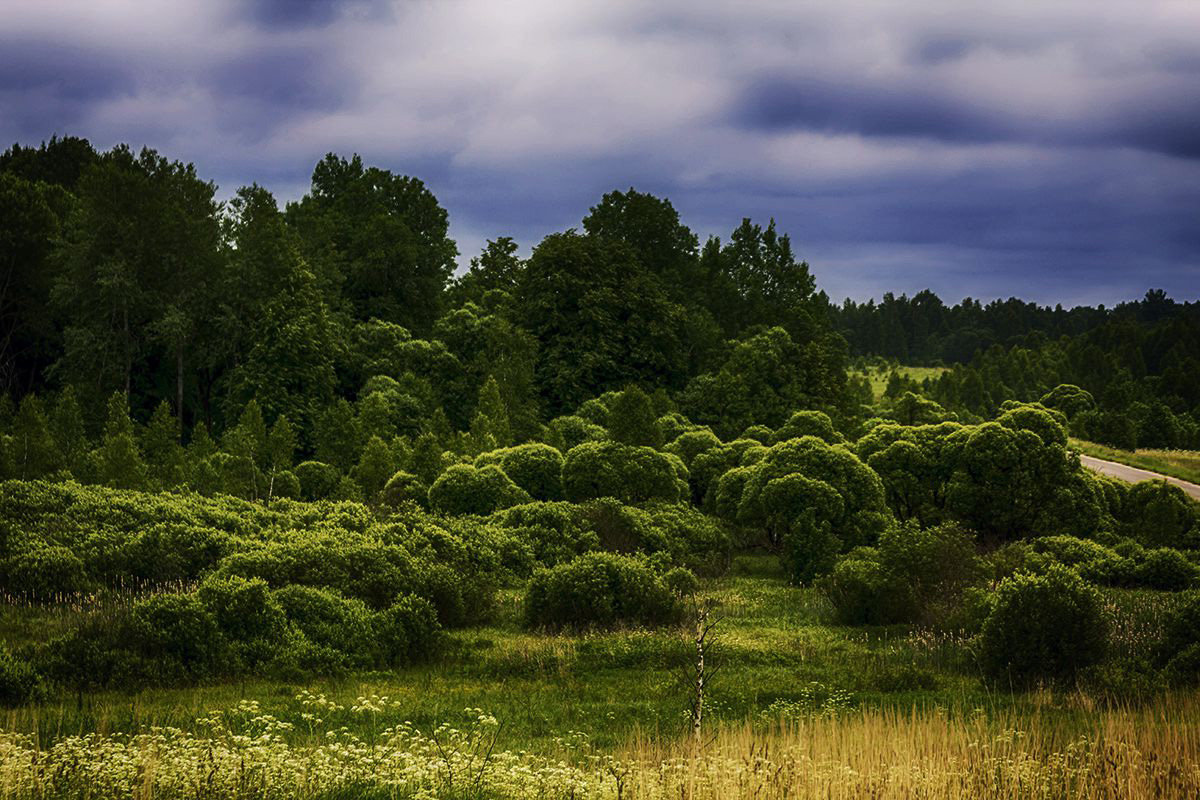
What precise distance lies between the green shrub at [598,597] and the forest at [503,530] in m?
0.09

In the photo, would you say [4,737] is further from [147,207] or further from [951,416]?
[951,416]

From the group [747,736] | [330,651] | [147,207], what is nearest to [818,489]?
[330,651]

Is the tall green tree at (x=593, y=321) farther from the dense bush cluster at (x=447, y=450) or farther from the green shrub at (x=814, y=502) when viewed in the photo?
the green shrub at (x=814, y=502)

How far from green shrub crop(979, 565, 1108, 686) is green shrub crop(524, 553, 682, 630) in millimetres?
7237

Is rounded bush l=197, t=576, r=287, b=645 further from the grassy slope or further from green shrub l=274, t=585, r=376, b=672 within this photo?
the grassy slope

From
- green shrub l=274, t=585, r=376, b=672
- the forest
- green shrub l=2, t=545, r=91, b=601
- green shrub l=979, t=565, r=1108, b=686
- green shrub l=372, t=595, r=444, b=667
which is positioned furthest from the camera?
green shrub l=2, t=545, r=91, b=601

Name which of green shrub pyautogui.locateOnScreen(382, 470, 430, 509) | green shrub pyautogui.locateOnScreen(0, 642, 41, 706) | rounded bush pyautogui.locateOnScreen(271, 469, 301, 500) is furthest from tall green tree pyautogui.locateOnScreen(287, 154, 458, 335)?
green shrub pyautogui.locateOnScreen(0, 642, 41, 706)

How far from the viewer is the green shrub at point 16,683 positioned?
1497 cm

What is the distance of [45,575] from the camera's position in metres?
21.6

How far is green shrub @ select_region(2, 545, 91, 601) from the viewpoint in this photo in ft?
70.2

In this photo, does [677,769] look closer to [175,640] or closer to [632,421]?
[175,640]

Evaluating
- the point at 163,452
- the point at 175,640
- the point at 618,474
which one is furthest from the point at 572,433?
the point at 175,640

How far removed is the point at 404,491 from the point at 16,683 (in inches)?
739

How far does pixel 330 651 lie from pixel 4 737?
7219 millimetres
